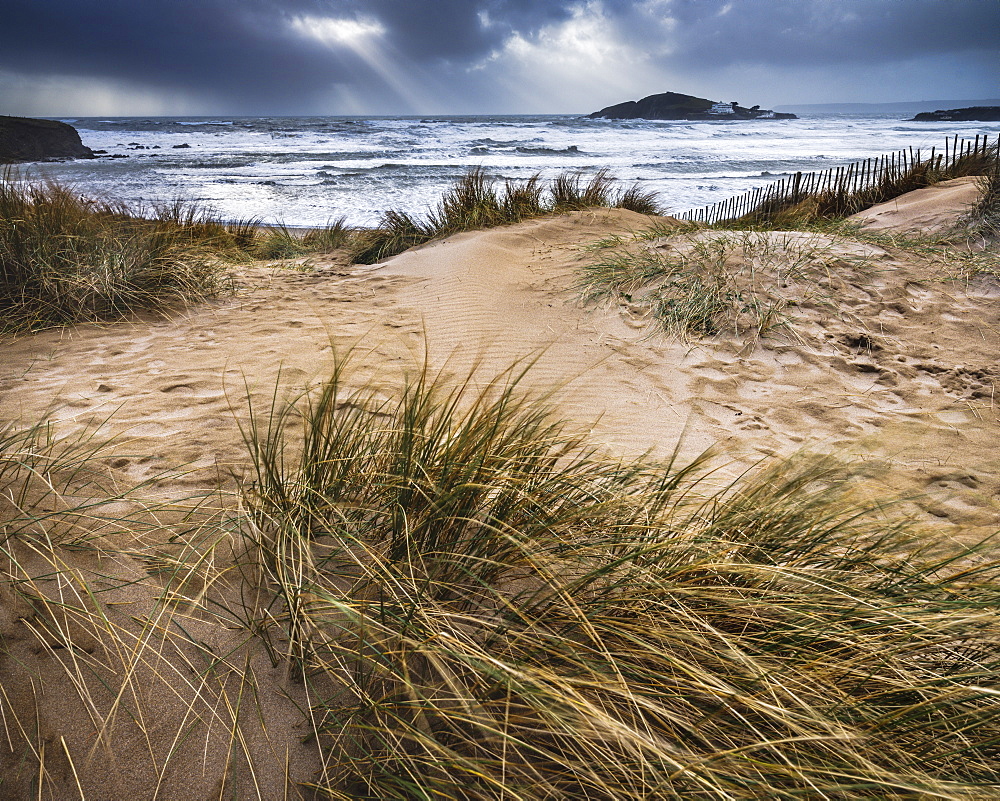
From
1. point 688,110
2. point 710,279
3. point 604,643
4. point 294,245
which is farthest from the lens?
point 688,110

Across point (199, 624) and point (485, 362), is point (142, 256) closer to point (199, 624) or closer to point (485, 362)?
point (485, 362)

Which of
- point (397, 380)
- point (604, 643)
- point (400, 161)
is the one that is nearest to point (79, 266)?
point (397, 380)

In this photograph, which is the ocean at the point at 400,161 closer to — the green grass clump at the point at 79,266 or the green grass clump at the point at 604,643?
the green grass clump at the point at 79,266

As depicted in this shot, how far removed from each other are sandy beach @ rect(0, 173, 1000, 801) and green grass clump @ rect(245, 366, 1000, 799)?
0.23 meters

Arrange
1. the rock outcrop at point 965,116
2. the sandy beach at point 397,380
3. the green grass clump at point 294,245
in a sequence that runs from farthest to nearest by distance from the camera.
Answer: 1. the rock outcrop at point 965,116
2. the green grass clump at point 294,245
3. the sandy beach at point 397,380

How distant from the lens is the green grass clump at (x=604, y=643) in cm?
106

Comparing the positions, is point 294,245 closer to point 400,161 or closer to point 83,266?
point 83,266

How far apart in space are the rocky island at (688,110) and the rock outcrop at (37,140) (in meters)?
55.7

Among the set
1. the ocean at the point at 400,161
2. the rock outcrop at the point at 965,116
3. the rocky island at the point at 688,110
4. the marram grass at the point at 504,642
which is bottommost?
the marram grass at the point at 504,642

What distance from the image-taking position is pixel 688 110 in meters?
66.9

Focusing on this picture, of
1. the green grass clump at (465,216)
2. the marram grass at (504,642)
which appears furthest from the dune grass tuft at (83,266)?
the marram grass at (504,642)

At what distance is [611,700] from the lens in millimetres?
1171

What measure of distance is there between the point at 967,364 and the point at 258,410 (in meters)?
4.64

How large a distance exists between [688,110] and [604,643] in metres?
77.6
